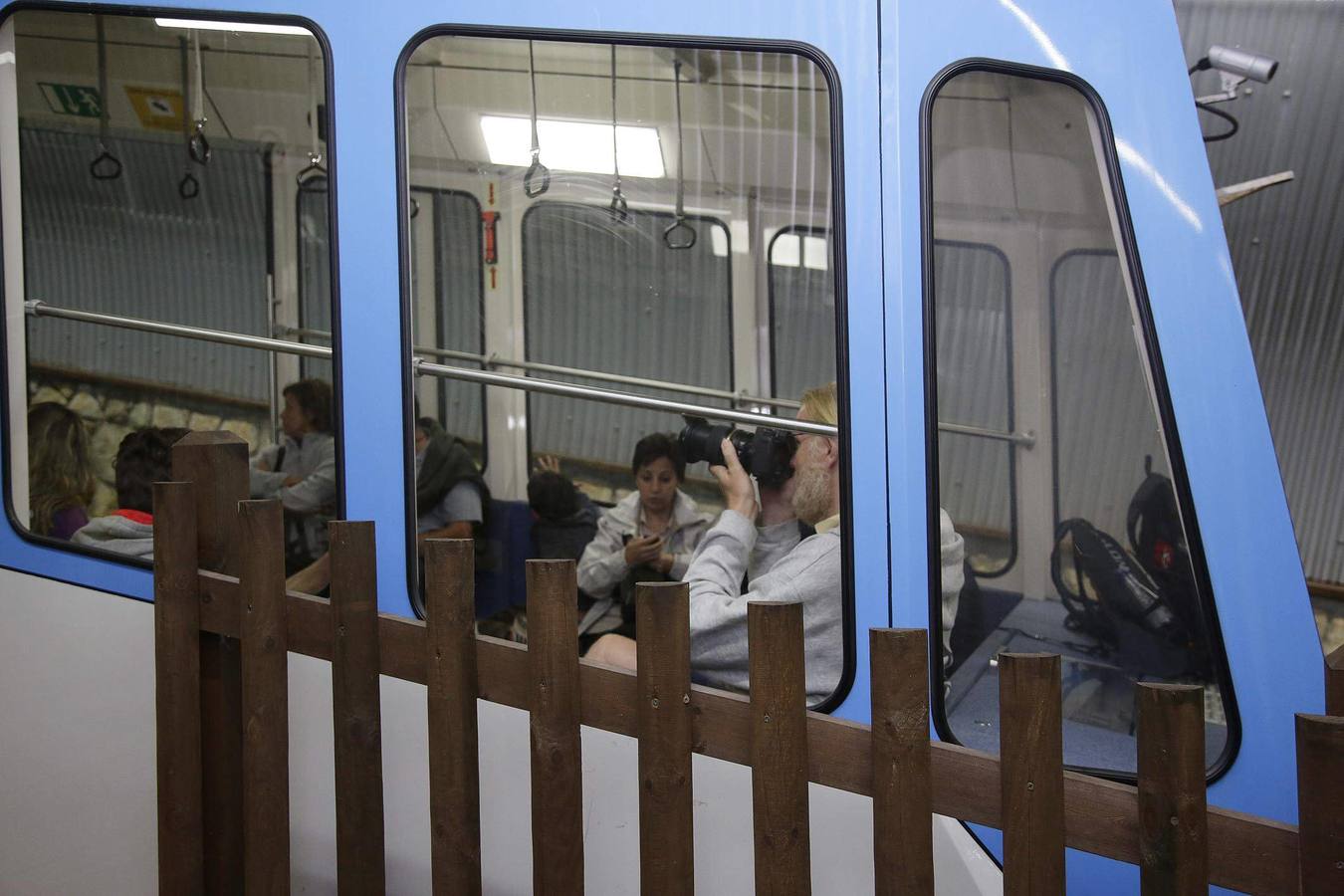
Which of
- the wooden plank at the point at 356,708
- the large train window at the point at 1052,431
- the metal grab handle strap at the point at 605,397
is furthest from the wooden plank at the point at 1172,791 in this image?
the wooden plank at the point at 356,708

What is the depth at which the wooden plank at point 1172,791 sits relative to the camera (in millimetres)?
1353

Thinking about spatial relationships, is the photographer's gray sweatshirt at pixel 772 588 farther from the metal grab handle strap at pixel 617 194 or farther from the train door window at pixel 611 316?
the metal grab handle strap at pixel 617 194

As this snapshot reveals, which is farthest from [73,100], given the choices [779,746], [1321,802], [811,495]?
[1321,802]

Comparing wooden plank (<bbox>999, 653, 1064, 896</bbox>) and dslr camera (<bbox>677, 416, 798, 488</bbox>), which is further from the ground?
dslr camera (<bbox>677, 416, 798, 488</bbox>)

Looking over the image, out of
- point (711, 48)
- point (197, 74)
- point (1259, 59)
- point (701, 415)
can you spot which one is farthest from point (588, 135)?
point (1259, 59)

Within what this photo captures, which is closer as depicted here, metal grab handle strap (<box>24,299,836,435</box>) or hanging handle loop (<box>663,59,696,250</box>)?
metal grab handle strap (<box>24,299,836,435</box>)

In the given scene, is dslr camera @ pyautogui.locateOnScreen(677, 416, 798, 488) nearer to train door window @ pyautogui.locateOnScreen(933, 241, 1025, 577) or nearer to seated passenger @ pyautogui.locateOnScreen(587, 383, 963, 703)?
seated passenger @ pyautogui.locateOnScreen(587, 383, 963, 703)

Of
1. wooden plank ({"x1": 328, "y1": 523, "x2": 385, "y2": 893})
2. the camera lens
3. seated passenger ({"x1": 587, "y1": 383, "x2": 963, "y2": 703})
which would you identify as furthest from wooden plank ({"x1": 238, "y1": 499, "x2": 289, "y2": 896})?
the camera lens

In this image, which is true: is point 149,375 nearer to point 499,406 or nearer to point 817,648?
point 499,406

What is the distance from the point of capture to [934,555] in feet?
6.16

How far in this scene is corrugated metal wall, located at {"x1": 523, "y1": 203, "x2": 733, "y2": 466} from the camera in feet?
8.86

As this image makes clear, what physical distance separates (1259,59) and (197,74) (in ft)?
8.44

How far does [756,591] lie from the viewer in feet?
7.03

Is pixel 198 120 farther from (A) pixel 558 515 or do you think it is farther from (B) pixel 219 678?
(B) pixel 219 678
